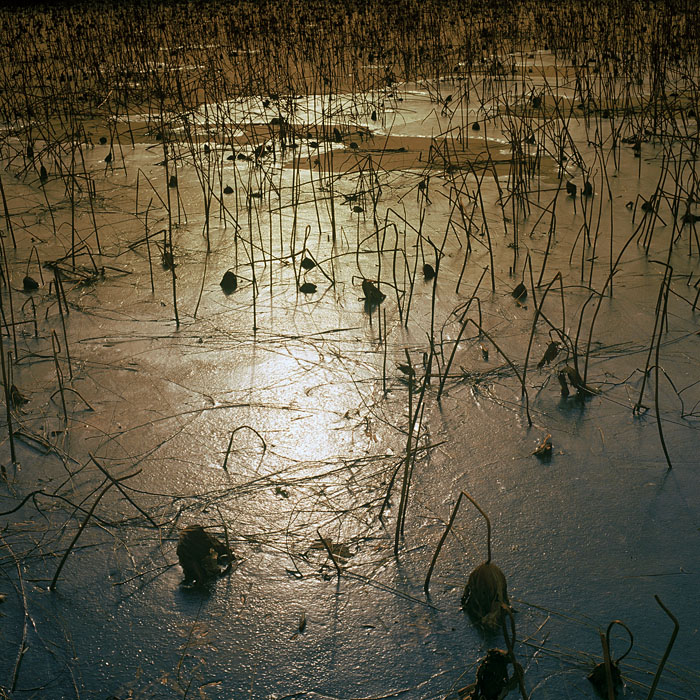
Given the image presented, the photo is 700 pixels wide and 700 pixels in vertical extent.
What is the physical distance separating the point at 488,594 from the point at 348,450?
1.74ft

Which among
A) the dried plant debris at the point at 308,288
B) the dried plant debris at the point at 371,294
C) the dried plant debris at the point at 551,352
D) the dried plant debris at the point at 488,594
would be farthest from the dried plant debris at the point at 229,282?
the dried plant debris at the point at 488,594

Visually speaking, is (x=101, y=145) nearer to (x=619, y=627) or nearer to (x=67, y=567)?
(x=67, y=567)

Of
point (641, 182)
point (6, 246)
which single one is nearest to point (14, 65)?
point (6, 246)

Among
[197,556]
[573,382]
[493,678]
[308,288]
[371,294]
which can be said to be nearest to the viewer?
[493,678]

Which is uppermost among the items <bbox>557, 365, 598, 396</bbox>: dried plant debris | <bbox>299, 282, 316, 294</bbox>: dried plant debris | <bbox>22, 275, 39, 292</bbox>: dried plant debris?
<bbox>22, 275, 39, 292</bbox>: dried plant debris

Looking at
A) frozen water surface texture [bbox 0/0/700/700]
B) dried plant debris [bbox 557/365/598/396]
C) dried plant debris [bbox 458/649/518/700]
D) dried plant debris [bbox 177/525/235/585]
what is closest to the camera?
dried plant debris [bbox 458/649/518/700]

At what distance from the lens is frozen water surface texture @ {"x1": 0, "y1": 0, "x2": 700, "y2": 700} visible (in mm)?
1136

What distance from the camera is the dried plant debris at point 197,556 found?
1253mm

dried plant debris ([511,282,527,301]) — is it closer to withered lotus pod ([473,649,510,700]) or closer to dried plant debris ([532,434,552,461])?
dried plant debris ([532,434,552,461])

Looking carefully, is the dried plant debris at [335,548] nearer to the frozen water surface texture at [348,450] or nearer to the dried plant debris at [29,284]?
the frozen water surface texture at [348,450]

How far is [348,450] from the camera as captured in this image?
162 cm

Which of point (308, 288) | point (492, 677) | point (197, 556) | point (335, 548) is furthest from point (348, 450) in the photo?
point (308, 288)

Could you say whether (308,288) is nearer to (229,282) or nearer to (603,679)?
(229,282)

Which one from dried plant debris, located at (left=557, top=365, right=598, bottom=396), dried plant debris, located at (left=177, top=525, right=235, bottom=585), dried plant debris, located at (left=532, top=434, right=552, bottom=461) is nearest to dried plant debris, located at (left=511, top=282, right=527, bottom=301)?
dried plant debris, located at (left=557, top=365, right=598, bottom=396)
